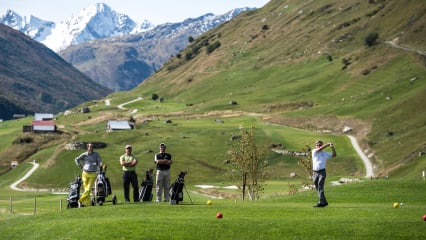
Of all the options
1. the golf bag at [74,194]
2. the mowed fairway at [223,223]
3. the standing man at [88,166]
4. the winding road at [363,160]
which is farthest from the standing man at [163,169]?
the winding road at [363,160]

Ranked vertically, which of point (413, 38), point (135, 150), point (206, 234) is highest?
point (413, 38)

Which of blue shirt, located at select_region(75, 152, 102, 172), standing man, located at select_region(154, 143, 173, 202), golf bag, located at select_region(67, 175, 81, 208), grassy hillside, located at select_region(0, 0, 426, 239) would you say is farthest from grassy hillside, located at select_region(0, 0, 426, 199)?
blue shirt, located at select_region(75, 152, 102, 172)

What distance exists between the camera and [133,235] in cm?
3059

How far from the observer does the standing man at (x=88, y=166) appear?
134 ft

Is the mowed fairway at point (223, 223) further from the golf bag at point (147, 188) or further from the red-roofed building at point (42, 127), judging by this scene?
the red-roofed building at point (42, 127)

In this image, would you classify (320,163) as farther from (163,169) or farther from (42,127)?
(42,127)

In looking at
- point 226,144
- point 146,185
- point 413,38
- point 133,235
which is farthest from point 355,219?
point 413,38

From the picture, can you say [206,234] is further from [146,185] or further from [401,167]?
[401,167]

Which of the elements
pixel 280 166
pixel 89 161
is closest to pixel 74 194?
pixel 89 161

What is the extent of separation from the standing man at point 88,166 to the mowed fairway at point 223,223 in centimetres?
215

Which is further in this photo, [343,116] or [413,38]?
[413,38]

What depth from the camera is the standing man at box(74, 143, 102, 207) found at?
→ 40.7m

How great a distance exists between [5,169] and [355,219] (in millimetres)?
124787

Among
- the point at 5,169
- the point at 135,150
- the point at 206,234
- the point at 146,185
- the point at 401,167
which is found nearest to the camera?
the point at 206,234
